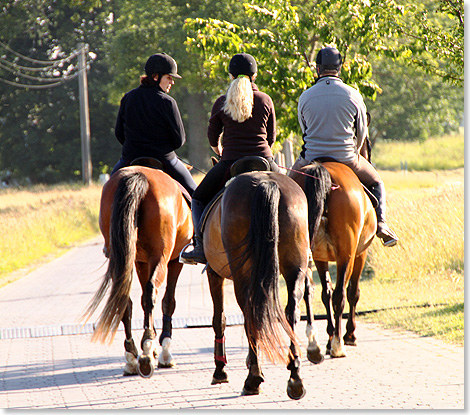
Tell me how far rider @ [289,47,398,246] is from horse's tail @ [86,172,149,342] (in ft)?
5.27

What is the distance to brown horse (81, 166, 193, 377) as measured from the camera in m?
6.35

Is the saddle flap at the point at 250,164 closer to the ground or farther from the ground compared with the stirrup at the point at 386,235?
farther from the ground

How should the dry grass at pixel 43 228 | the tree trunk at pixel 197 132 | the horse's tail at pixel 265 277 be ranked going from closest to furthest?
the horse's tail at pixel 265 277
the dry grass at pixel 43 228
the tree trunk at pixel 197 132

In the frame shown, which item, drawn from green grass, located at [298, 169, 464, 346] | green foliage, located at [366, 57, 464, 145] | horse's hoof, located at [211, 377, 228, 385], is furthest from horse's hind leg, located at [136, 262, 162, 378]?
green foliage, located at [366, 57, 464, 145]

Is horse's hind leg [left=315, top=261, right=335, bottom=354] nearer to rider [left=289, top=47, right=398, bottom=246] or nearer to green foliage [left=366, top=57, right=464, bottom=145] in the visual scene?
rider [left=289, top=47, right=398, bottom=246]

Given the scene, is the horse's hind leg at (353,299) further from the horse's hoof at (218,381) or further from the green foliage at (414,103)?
the green foliage at (414,103)

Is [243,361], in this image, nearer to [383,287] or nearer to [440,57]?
[383,287]

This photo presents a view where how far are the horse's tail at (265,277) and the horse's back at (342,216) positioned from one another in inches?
64.1

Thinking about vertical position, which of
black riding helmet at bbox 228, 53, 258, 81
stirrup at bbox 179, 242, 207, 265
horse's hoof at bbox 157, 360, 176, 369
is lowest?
horse's hoof at bbox 157, 360, 176, 369

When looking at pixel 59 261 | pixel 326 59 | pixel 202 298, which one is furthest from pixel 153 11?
A: pixel 326 59

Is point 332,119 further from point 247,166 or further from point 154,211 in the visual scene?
point 154,211

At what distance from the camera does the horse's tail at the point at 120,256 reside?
20.6 ft

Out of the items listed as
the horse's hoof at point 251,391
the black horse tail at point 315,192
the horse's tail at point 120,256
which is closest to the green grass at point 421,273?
the black horse tail at point 315,192

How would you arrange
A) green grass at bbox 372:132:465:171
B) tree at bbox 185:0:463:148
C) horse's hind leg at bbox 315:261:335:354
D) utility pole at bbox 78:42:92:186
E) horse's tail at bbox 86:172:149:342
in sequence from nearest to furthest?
horse's tail at bbox 86:172:149:342
horse's hind leg at bbox 315:261:335:354
tree at bbox 185:0:463:148
utility pole at bbox 78:42:92:186
green grass at bbox 372:132:465:171
